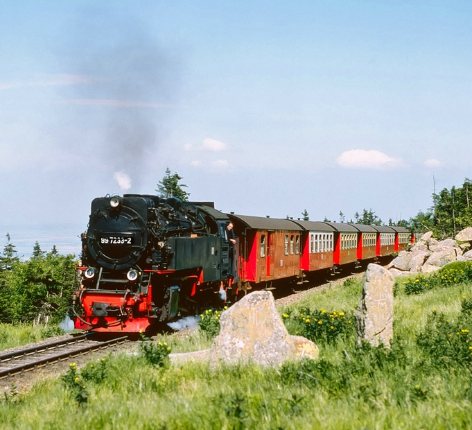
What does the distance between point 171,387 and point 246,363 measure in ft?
3.66

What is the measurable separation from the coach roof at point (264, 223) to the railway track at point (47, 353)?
716 centimetres

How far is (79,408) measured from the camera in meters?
6.73

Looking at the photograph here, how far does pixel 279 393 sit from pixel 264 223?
1656 centimetres

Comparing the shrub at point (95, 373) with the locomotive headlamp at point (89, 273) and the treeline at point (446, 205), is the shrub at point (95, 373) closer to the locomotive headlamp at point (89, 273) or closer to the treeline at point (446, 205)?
the locomotive headlamp at point (89, 273)

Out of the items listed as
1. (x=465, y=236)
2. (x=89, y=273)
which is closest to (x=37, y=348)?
(x=89, y=273)

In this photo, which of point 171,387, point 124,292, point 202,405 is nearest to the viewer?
point 202,405

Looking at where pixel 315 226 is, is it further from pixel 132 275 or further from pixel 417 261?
pixel 132 275

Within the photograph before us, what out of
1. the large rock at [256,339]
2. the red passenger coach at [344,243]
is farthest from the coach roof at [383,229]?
the large rock at [256,339]

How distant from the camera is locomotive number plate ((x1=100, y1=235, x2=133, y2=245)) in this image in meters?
14.6

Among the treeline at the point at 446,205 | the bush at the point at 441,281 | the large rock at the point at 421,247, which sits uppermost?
the treeline at the point at 446,205

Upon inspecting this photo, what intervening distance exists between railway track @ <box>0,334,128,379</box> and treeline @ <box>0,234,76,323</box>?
106ft

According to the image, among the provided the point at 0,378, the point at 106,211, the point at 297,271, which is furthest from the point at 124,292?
the point at 297,271

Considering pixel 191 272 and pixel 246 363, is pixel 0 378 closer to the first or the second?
pixel 246 363

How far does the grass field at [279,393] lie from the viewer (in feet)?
17.4
